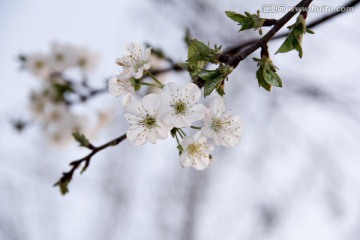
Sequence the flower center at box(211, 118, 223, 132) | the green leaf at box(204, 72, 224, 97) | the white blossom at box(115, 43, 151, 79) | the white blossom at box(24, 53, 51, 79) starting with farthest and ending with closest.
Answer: the white blossom at box(24, 53, 51, 79)
the white blossom at box(115, 43, 151, 79)
the flower center at box(211, 118, 223, 132)
the green leaf at box(204, 72, 224, 97)

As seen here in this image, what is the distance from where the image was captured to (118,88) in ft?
3.95

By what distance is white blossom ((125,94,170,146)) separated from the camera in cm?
114

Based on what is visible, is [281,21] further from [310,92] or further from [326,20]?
[310,92]

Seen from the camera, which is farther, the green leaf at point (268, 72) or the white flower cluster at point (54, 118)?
the white flower cluster at point (54, 118)

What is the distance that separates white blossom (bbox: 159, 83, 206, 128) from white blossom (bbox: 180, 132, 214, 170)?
0.09m

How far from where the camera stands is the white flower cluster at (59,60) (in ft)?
10.0

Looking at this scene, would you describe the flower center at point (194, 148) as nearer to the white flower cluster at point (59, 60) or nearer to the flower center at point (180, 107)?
the flower center at point (180, 107)

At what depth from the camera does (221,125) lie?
3.74 feet

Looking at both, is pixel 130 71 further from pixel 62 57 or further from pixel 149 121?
pixel 62 57

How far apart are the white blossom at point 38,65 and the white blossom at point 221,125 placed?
2.17 m

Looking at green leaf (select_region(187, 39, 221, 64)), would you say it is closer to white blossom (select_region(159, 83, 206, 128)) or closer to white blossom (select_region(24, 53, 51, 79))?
white blossom (select_region(159, 83, 206, 128))

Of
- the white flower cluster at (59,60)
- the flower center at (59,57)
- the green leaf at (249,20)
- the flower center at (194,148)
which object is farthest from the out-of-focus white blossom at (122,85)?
the flower center at (59,57)

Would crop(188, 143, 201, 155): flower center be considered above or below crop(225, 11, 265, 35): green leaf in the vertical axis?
below

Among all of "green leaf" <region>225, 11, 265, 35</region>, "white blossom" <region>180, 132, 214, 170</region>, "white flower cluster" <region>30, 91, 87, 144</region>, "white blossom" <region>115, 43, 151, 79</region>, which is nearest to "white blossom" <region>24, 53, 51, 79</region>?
"white flower cluster" <region>30, 91, 87, 144</region>
